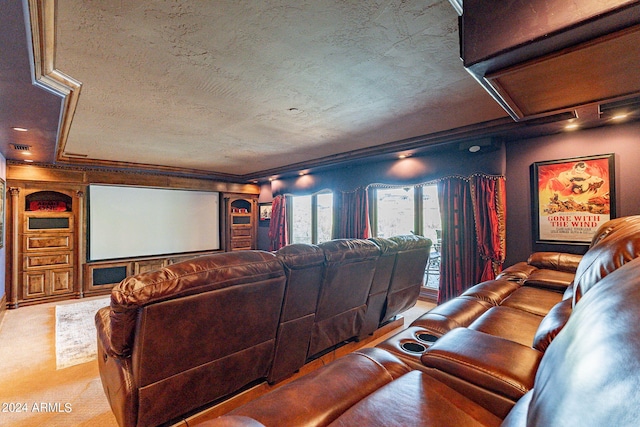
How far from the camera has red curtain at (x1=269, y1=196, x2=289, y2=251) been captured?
6.82 metres

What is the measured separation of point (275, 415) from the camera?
2.52ft

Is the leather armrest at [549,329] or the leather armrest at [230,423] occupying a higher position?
the leather armrest at [230,423]

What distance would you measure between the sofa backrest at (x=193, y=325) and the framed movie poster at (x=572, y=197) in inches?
139

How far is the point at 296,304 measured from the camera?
187 cm

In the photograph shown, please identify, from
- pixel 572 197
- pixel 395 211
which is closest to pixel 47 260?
pixel 395 211

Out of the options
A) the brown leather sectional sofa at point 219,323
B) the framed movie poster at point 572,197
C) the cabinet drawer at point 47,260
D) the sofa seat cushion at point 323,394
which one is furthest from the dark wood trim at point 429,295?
the cabinet drawer at point 47,260

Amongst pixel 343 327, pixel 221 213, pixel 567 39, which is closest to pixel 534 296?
pixel 343 327

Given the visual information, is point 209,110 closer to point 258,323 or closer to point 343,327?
point 258,323

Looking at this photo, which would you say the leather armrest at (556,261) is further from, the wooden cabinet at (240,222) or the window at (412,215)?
the wooden cabinet at (240,222)

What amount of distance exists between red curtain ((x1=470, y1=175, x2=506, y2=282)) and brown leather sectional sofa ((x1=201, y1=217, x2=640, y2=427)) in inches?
93.8

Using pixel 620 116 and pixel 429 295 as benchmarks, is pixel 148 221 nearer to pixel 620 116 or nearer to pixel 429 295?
pixel 429 295

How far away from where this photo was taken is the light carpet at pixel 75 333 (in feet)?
9.13

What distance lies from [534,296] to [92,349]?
4251 mm

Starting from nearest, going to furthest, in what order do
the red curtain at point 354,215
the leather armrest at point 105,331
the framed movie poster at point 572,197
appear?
Result: the leather armrest at point 105,331
the framed movie poster at point 572,197
the red curtain at point 354,215
